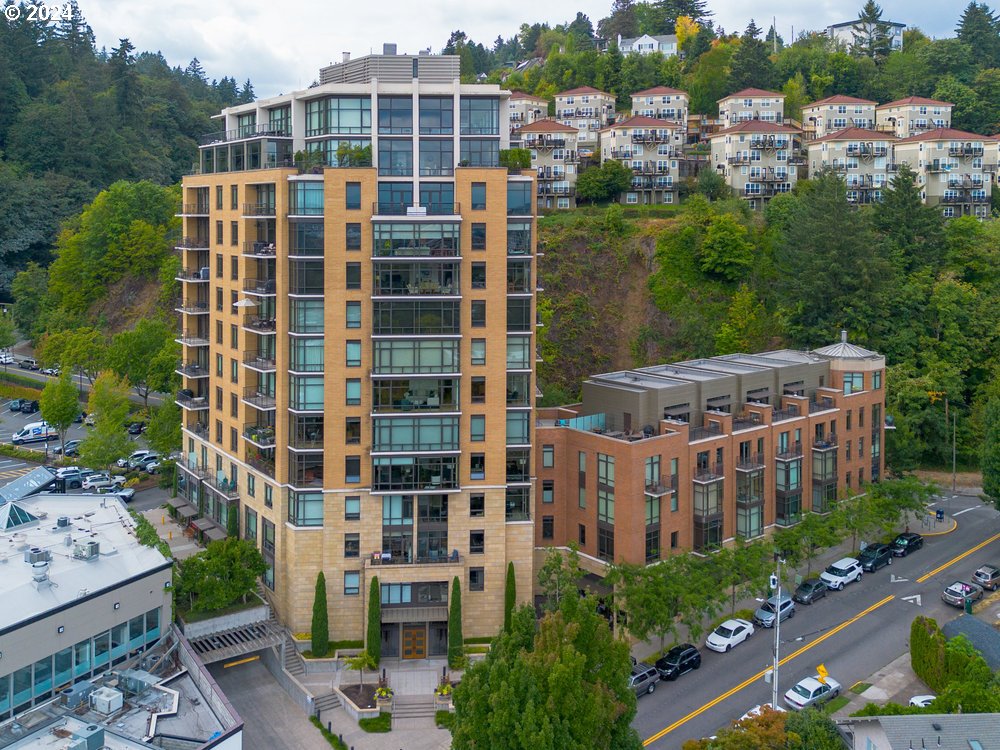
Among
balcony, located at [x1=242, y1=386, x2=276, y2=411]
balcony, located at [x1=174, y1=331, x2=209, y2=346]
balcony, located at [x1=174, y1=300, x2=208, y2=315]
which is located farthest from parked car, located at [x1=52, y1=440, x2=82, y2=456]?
balcony, located at [x1=242, y1=386, x2=276, y2=411]

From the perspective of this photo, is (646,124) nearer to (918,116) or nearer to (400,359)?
(918,116)

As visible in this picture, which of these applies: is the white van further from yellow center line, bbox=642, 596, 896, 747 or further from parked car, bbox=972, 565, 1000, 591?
parked car, bbox=972, 565, 1000, 591

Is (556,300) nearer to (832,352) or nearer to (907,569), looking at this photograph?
(832,352)

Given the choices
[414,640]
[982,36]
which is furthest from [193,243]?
[982,36]

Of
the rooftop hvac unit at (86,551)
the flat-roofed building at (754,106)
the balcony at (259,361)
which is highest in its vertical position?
the flat-roofed building at (754,106)

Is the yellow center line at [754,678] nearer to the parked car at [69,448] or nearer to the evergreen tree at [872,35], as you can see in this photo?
the parked car at [69,448]

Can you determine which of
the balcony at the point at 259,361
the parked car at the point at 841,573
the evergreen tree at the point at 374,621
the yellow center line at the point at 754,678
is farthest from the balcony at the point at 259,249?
the parked car at the point at 841,573
